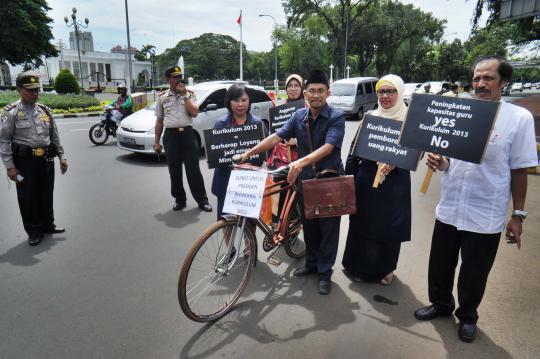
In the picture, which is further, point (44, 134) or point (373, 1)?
point (373, 1)

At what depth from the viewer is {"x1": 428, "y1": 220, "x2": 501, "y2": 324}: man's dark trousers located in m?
2.54

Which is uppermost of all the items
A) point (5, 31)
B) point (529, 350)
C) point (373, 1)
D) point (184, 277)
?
point (373, 1)

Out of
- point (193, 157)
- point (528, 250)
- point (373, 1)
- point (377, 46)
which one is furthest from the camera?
point (377, 46)

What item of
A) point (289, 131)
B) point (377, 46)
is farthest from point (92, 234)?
point (377, 46)

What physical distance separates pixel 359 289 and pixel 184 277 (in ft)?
5.10

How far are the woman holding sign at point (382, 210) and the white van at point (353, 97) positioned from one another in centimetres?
1299

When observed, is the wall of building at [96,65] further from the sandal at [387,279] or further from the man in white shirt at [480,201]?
the man in white shirt at [480,201]

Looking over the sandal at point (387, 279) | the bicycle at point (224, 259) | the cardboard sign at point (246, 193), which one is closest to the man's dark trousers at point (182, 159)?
the bicycle at point (224, 259)

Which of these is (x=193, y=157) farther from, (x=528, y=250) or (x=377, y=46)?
(x=377, y=46)

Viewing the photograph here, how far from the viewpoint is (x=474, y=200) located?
8.19ft

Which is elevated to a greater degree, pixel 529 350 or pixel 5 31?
pixel 5 31

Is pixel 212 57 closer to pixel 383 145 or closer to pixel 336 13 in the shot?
pixel 336 13

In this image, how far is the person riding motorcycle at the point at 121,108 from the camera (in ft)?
33.1

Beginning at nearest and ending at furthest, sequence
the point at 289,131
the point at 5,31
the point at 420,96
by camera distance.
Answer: the point at 420,96 < the point at 289,131 < the point at 5,31
